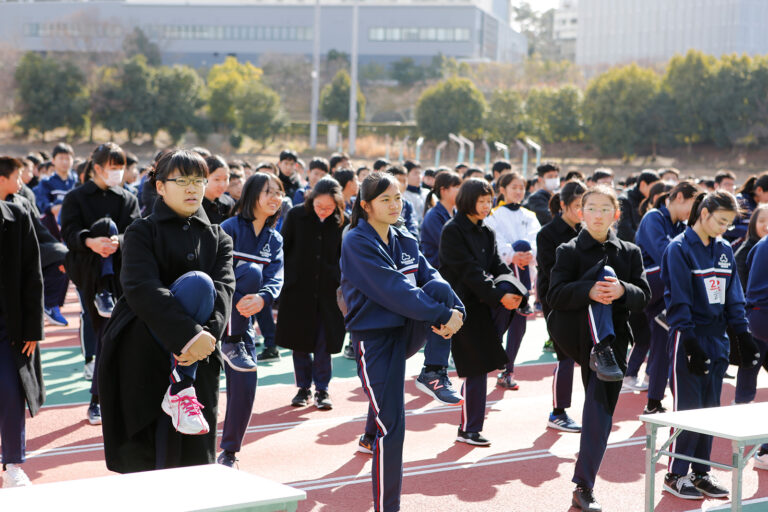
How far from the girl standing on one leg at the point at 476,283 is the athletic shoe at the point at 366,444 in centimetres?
75

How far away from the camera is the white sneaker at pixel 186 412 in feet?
12.8

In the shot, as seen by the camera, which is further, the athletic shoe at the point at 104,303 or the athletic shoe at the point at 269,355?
the athletic shoe at the point at 269,355

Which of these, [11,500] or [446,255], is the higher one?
[446,255]

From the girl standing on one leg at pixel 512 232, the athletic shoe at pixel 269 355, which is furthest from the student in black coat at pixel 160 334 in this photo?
the athletic shoe at pixel 269 355

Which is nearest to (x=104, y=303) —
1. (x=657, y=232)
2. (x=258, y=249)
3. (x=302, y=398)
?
(x=258, y=249)

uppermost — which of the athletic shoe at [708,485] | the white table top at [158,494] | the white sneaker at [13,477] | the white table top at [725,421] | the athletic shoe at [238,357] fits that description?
the white table top at [158,494]

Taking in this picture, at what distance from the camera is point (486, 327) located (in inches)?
254

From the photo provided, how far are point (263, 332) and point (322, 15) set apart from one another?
78143 millimetres

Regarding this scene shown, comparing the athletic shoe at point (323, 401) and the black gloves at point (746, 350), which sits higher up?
the black gloves at point (746, 350)

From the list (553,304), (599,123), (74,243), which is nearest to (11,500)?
(553,304)

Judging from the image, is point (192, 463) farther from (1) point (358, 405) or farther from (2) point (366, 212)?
(1) point (358, 405)

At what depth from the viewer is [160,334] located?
393 cm

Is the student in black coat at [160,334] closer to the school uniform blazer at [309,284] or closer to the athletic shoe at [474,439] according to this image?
the athletic shoe at [474,439]

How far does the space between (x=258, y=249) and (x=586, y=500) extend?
256 cm
